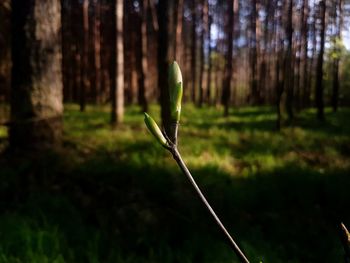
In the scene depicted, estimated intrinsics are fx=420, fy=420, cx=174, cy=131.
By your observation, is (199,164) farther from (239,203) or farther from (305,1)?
(305,1)

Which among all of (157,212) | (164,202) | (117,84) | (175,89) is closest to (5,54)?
(117,84)

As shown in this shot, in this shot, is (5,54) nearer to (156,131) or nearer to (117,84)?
(117,84)

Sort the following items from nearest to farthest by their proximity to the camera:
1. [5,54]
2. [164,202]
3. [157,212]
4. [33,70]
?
[157,212] < [164,202] < [33,70] < [5,54]

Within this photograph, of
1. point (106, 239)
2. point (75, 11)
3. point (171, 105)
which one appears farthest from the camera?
point (75, 11)

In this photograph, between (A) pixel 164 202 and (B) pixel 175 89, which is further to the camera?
(A) pixel 164 202

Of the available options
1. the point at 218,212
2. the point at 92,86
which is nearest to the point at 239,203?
the point at 218,212

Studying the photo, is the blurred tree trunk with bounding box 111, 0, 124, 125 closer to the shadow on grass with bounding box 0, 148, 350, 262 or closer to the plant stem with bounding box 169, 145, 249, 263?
the shadow on grass with bounding box 0, 148, 350, 262
